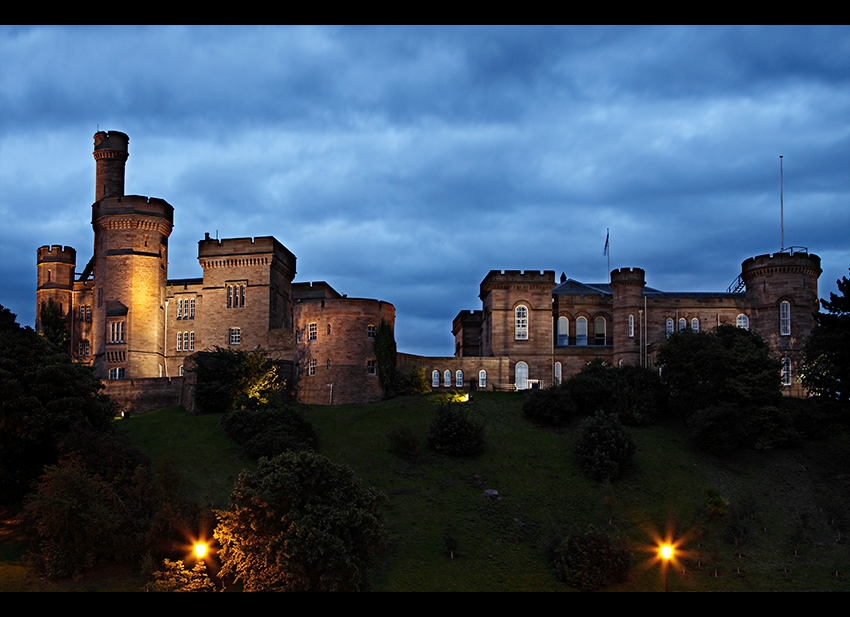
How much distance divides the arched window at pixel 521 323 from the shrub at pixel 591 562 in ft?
110

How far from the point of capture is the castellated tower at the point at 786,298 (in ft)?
199

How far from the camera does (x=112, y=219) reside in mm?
65438

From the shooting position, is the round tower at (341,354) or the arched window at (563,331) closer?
the round tower at (341,354)

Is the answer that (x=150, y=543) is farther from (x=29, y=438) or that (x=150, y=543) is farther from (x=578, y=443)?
(x=578, y=443)

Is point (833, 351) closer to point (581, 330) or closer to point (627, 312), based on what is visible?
point (627, 312)

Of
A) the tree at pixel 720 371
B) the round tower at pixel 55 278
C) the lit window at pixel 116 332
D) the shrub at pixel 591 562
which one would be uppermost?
the round tower at pixel 55 278

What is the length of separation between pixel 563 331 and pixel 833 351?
2922 cm

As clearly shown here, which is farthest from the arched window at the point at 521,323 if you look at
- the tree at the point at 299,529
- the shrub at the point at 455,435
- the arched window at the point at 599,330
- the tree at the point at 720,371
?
the tree at the point at 299,529

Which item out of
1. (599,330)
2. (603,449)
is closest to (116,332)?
(599,330)

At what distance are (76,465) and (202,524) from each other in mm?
6508

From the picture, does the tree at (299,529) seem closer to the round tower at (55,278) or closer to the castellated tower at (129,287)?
the castellated tower at (129,287)

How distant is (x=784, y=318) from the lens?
201 ft

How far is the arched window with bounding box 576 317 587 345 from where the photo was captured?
221 ft

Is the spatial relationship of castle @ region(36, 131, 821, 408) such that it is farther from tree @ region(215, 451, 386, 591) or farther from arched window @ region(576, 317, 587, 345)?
tree @ region(215, 451, 386, 591)
